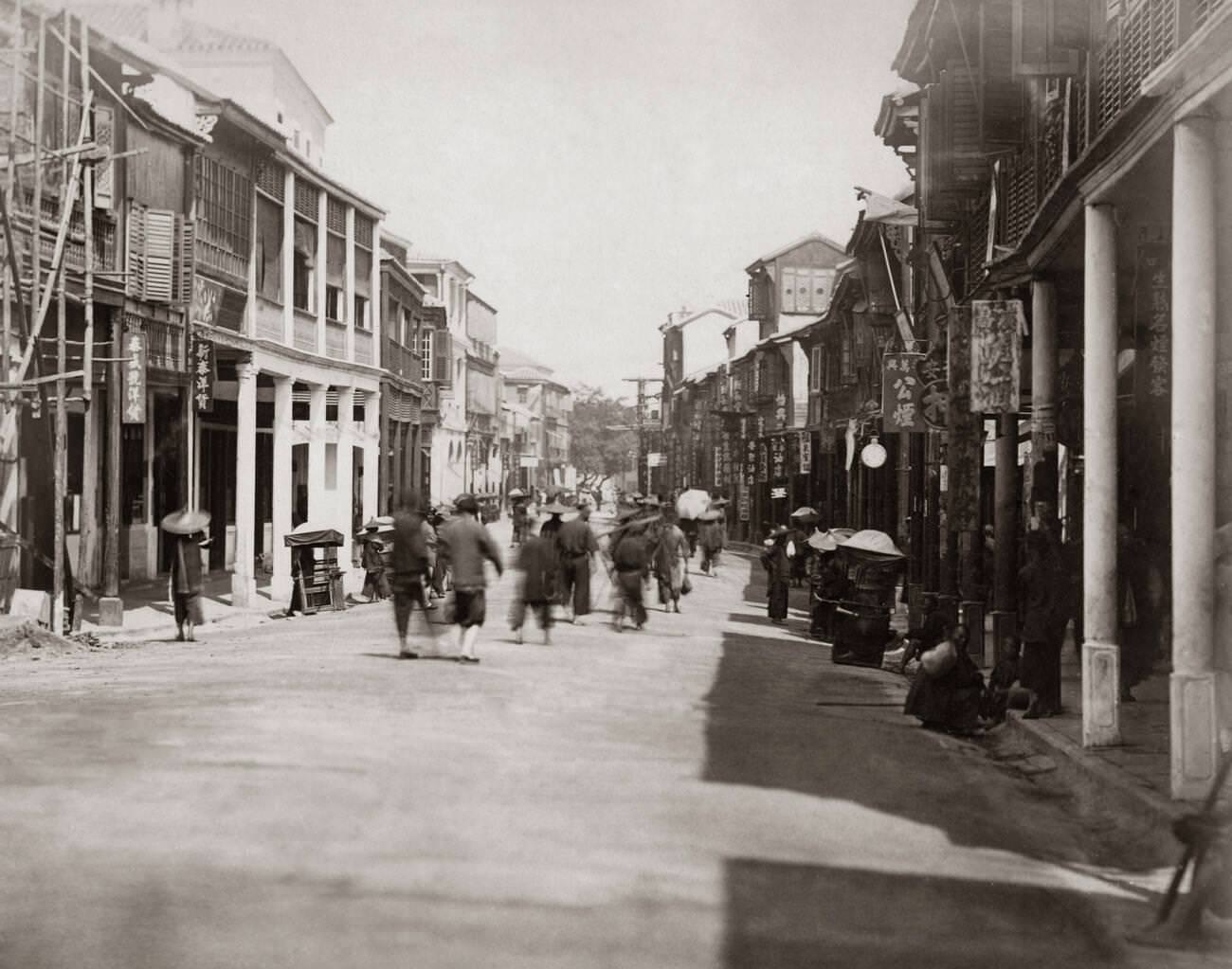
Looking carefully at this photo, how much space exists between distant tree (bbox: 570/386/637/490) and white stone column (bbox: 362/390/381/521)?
87.2 meters

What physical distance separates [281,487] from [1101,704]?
2112 cm

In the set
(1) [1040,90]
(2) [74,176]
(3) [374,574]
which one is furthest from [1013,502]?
(3) [374,574]

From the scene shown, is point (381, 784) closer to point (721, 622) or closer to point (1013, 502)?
point (1013, 502)

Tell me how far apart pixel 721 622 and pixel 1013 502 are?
759cm

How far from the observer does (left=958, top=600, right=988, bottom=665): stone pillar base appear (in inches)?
768

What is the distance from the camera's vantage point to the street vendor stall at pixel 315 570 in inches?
1010

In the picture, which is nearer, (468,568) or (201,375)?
(468,568)

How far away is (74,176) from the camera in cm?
1972

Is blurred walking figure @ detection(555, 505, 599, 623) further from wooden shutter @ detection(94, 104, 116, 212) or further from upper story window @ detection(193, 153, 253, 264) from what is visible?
upper story window @ detection(193, 153, 253, 264)

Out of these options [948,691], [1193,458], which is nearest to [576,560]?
[948,691]

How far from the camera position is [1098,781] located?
1052 centimetres

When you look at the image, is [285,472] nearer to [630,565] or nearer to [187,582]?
[187,582]

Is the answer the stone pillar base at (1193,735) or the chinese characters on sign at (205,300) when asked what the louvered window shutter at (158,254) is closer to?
the chinese characters on sign at (205,300)

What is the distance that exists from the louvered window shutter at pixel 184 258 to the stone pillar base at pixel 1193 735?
17958mm
